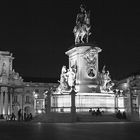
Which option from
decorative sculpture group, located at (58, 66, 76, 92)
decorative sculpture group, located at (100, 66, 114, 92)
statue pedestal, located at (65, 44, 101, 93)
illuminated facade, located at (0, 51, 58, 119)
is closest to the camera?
decorative sculpture group, located at (58, 66, 76, 92)

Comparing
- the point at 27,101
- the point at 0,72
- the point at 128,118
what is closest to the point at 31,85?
the point at 27,101

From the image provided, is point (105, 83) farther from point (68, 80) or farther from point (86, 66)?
point (68, 80)


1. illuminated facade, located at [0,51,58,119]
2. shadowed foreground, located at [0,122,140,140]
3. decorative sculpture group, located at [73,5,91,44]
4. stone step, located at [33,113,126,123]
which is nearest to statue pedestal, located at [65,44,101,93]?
decorative sculpture group, located at [73,5,91,44]

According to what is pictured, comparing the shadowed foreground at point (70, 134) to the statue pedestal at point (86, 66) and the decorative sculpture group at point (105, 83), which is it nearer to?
the statue pedestal at point (86, 66)

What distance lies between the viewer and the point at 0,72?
10431 cm

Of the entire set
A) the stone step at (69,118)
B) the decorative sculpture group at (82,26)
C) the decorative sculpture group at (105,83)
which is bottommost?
the stone step at (69,118)

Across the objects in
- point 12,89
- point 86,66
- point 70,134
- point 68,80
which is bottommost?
point 70,134

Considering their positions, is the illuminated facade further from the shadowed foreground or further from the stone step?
the shadowed foreground

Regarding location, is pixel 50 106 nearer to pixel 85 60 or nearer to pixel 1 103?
pixel 85 60

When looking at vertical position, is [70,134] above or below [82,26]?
below

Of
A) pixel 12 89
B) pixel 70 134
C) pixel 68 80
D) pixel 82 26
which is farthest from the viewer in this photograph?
pixel 12 89

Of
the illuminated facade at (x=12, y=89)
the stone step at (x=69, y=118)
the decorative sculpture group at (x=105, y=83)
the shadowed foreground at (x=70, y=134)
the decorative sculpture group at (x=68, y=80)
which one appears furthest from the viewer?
the illuminated facade at (x=12, y=89)

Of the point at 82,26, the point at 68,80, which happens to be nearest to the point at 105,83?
the point at 68,80

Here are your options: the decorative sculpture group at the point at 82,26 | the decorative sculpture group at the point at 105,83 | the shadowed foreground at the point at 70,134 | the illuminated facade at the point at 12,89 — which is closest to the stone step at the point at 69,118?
the decorative sculpture group at the point at 105,83
